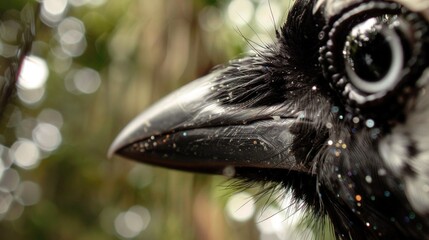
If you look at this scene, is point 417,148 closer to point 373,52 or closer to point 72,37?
point 373,52

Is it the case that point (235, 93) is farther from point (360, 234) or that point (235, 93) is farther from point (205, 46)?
point (205, 46)

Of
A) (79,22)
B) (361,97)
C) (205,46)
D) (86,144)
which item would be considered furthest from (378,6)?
(86,144)

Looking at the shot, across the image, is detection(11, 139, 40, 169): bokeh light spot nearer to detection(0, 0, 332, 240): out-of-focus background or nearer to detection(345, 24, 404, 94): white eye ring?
detection(0, 0, 332, 240): out-of-focus background

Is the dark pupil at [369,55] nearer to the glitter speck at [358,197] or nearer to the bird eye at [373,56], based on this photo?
the bird eye at [373,56]

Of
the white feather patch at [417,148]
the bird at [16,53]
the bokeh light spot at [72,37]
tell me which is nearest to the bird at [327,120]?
the white feather patch at [417,148]

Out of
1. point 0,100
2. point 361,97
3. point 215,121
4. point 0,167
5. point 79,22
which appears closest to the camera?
point 0,100

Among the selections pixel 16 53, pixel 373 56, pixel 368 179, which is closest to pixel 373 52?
pixel 373 56

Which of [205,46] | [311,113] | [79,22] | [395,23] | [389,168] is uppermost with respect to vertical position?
[79,22]
